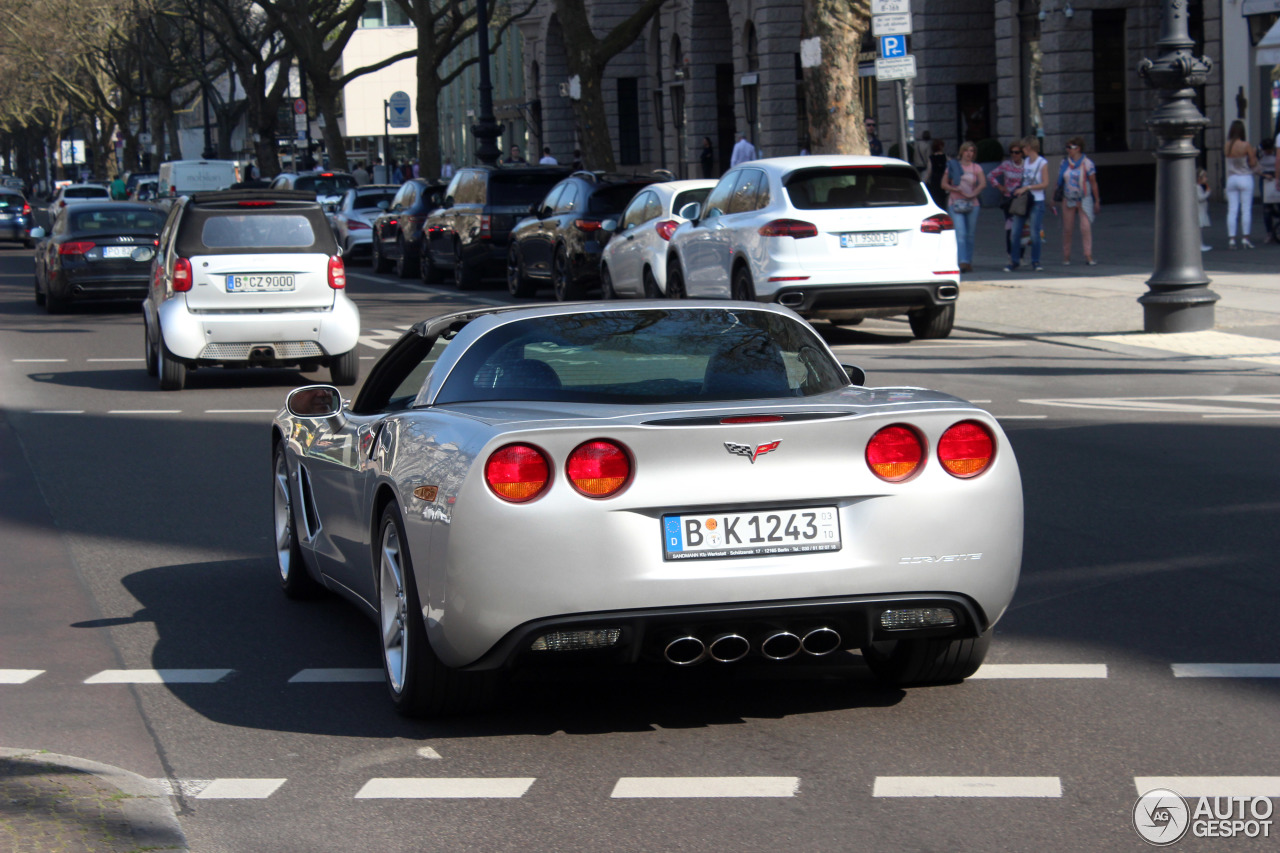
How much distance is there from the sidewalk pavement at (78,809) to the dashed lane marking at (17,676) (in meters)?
1.06

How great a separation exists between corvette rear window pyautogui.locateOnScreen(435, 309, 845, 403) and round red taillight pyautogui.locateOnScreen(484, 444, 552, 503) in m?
0.53

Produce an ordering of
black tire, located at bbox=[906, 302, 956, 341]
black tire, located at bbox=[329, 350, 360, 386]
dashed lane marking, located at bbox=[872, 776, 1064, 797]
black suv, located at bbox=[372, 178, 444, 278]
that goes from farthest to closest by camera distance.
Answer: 1. black suv, located at bbox=[372, 178, 444, 278]
2. black tire, located at bbox=[906, 302, 956, 341]
3. black tire, located at bbox=[329, 350, 360, 386]
4. dashed lane marking, located at bbox=[872, 776, 1064, 797]

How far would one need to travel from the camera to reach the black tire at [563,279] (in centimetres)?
2303

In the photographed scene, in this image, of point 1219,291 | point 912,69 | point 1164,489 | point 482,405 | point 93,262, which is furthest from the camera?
point 93,262

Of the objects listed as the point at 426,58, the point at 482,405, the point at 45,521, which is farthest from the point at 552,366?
the point at 426,58

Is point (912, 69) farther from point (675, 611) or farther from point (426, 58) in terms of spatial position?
point (426, 58)

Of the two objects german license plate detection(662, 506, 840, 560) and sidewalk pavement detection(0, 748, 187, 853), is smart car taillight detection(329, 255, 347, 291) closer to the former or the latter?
sidewalk pavement detection(0, 748, 187, 853)

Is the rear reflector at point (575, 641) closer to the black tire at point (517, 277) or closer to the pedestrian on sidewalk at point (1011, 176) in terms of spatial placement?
the pedestrian on sidewalk at point (1011, 176)

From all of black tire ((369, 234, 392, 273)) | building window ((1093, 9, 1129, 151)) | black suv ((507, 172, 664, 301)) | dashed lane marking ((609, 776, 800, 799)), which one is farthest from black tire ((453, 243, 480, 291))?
dashed lane marking ((609, 776, 800, 799))

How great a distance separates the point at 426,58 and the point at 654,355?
139 ft

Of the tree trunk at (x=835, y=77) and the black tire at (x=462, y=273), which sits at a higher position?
the tree trunk at (x=835, y=77)

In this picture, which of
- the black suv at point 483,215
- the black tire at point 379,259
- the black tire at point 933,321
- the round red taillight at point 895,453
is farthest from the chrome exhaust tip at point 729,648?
the black tire at point 379,259

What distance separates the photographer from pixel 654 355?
572cm

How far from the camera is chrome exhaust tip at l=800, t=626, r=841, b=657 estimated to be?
5.08 metres
